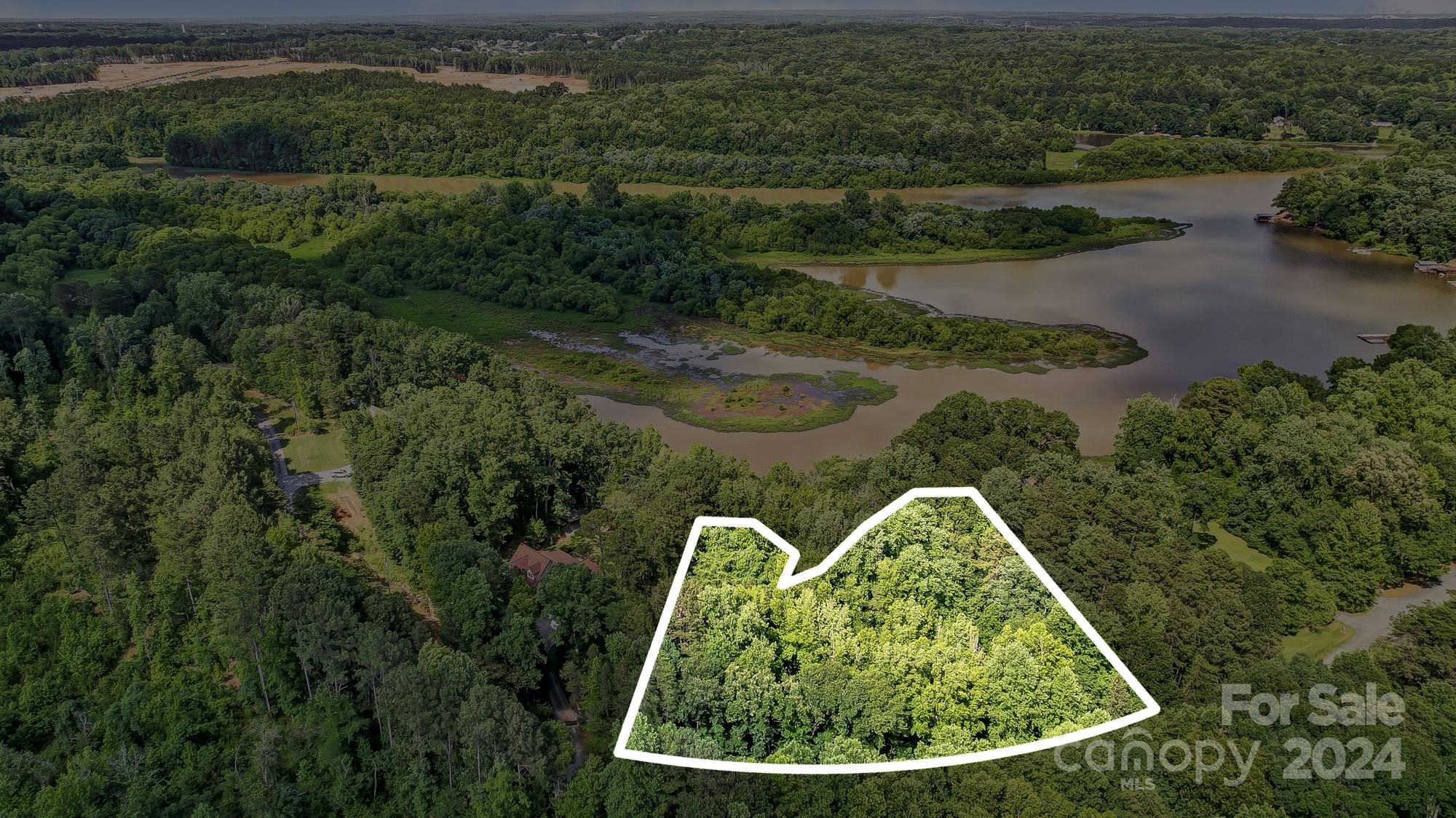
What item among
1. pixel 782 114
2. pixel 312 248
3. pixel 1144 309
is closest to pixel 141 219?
pixel 312 248

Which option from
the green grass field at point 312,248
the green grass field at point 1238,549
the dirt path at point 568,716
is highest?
the green grass field at point 312,248

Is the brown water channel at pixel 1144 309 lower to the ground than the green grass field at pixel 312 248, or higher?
lower

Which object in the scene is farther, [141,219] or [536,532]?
[141,219]

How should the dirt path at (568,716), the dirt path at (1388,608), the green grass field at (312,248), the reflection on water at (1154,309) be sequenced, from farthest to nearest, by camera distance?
the green grass field at (312,248), the reflection on water at (1154,309), the dirt path at (1388,608), the dirt path at (568,716)

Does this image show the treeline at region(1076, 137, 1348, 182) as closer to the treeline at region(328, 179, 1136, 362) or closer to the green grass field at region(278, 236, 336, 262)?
the treeline at region(328, 179, 1136, 362)

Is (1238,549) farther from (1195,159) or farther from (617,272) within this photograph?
(1195,159)

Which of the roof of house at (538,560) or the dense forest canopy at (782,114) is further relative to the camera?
the dense forest canopy at (782,114)

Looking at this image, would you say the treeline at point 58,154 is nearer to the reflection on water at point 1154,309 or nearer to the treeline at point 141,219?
the treeline at point 141,219

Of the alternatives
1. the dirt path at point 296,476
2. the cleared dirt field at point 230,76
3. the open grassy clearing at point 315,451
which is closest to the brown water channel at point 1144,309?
the open grassy clearing at point 315,451
